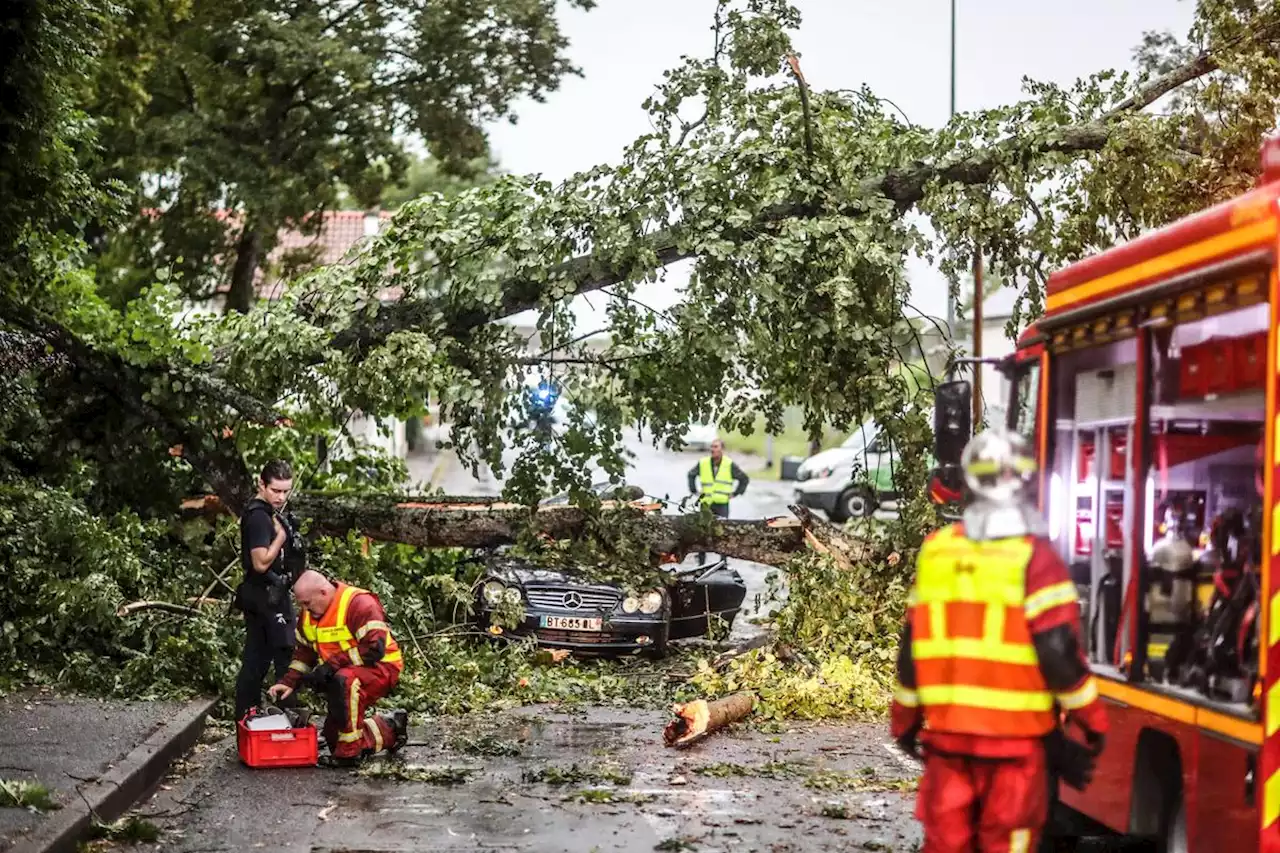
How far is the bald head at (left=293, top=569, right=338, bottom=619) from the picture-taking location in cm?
895

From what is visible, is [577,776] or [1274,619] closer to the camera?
[1274,619]

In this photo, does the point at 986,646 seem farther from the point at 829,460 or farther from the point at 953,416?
the point at 829,460

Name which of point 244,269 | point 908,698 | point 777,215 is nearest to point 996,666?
point 908,698

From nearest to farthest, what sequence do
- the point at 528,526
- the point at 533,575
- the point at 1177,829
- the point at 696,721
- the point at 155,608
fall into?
1. the point at 1177,829
2. the point at 696,721
3. the point at 155,608
4. the point at 533,575
5. the point at 528,526

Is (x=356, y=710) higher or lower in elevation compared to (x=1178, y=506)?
lower

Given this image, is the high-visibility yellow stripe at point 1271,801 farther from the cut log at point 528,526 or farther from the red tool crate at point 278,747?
the cut log at point 528,526

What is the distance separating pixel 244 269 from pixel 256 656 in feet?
57.0

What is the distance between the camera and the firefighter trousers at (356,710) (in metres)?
9.05

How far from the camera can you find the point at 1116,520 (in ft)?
19.3

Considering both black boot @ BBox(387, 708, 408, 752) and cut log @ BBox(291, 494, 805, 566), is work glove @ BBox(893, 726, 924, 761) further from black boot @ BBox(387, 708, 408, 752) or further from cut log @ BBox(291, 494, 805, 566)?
cut log @ BBox(291, 494, 805, 566)

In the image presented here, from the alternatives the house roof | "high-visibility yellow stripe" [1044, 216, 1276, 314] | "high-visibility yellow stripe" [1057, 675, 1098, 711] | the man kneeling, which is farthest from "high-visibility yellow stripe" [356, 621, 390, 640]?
"high-visibility yellow stripe" [1057, 675, 1098, 711]

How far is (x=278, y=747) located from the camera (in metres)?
9.11

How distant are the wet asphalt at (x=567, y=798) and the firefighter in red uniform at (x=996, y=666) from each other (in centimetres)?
227

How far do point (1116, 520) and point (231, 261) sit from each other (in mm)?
23070
